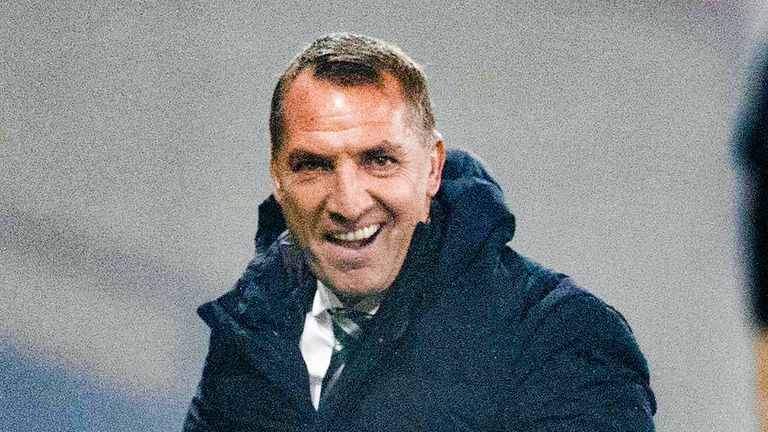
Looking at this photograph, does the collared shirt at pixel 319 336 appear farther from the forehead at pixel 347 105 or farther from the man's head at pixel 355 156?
the forehead at pixel 347 105

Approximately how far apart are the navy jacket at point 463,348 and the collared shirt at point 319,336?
1 centimetres

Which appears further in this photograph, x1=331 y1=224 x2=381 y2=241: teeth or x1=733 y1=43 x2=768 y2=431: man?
x1=331 y1=224 x2=381 y2=241: teeth

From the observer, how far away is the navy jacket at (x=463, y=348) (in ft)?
2.23

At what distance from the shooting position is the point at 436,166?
0.79m

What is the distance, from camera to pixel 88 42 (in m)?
1.05

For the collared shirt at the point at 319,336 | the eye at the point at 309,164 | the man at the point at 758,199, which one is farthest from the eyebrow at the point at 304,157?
the man at the point at 758,199

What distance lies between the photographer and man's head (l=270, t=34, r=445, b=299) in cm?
76

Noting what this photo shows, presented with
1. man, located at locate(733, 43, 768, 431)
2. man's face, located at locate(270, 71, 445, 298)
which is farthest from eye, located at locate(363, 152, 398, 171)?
man, located at locate(733, 43, 768, 431)

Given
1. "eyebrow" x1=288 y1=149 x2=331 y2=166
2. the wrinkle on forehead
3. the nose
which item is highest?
the wrinkle on forehead

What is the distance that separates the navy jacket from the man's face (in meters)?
0.04

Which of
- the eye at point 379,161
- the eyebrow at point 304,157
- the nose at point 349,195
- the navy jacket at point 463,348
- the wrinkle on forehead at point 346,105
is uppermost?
the wrinkle on forehead at point 346,105

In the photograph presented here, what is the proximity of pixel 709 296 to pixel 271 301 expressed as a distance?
0.43 metres

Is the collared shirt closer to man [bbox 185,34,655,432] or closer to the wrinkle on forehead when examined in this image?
man [bbox 185,34,655,432]

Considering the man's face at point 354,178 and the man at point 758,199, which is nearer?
the man at point 758,199
